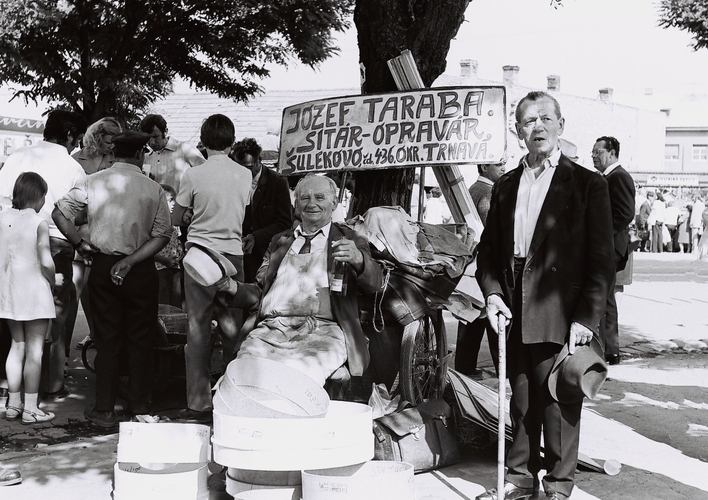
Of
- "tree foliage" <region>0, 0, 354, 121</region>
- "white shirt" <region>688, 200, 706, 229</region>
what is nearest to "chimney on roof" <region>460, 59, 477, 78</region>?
"white shirt" <region>688, 200, 706, 229</region>

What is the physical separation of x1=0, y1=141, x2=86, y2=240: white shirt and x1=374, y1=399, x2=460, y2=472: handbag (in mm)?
3103

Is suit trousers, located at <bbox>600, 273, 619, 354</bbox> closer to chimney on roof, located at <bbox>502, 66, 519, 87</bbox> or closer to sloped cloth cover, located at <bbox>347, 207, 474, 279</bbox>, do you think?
sloped cloth cover, located at <bbox>347, 207, 474, 279</bbox>

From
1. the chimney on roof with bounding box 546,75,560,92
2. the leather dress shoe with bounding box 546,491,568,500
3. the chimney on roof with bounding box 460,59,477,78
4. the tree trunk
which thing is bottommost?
the leather dress shoe with bounding box 546,491,568,500

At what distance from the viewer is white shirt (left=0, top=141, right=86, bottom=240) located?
659 cm

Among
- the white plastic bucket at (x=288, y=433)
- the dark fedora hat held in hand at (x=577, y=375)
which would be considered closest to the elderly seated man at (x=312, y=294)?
the white plastic bucket at (x=288, y=433)

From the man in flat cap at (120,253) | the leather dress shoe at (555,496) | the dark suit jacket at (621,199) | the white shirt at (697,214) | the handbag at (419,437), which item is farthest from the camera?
the white shirt at (697,214)

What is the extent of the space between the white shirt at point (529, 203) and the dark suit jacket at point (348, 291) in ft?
2.93

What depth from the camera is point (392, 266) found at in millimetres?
5418

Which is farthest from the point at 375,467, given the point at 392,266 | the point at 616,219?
the point at 616,219

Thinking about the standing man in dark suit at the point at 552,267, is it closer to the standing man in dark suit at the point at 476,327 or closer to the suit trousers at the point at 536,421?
the suit trousers at the point at 536,421

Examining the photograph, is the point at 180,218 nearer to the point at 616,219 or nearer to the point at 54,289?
the point at 54,289

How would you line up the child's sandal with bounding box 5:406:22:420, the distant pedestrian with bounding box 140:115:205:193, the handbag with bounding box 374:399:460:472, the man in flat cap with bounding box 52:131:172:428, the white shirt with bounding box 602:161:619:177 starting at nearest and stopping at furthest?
the handbag with bounding box 374:399:460:472 → the man in flat cap with bounding box 52:131:172:428 → the child's sandal with bounding box 5:406:22:420 → the white shirt with bounding box 602:161:619:177 → the distant pedestrian with bounding box 140:115:205:193

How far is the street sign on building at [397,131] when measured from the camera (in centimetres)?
611

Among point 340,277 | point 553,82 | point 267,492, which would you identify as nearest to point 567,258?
point 340,277
